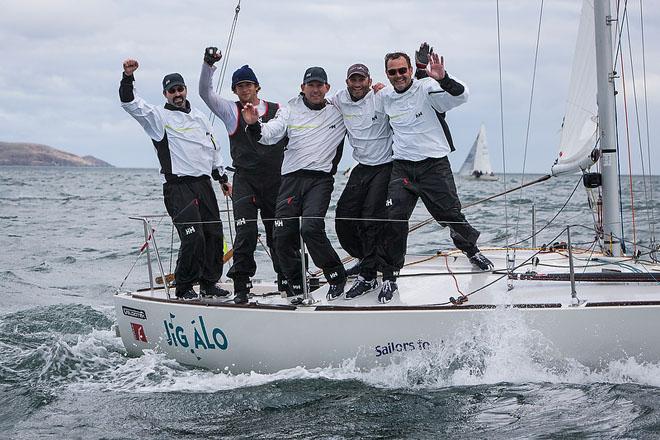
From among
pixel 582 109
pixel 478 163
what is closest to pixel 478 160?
pixel 478 163

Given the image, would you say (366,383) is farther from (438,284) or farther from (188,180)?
(188,180)

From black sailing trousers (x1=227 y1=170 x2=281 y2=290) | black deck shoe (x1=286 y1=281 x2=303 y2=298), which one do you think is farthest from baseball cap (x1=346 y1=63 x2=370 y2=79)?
black deck shoe (x1=286 y1=281 x2=303 y2=298)

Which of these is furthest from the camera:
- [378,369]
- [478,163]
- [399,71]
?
[478,163]

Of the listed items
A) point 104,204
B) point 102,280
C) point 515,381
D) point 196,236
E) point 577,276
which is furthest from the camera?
point 104,204

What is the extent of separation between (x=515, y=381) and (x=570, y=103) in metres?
4.02

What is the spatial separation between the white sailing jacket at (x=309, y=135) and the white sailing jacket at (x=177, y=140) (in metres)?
0.82

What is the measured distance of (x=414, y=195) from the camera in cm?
626

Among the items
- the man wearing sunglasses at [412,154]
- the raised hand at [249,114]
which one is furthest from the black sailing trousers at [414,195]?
the raised hand at [249,114]

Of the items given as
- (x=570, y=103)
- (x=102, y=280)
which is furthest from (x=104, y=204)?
(x=570, y=103)

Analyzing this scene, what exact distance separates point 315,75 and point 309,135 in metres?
0.44

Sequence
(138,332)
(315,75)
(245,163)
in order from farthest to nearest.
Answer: (138,332), (245,163), (315,75)

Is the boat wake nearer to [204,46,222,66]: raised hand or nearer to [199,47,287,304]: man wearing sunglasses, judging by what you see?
[199,47,287,304]: man wearing sunglasses

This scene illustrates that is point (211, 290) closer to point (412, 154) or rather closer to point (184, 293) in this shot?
point (184, 293)

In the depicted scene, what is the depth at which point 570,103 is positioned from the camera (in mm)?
8641
